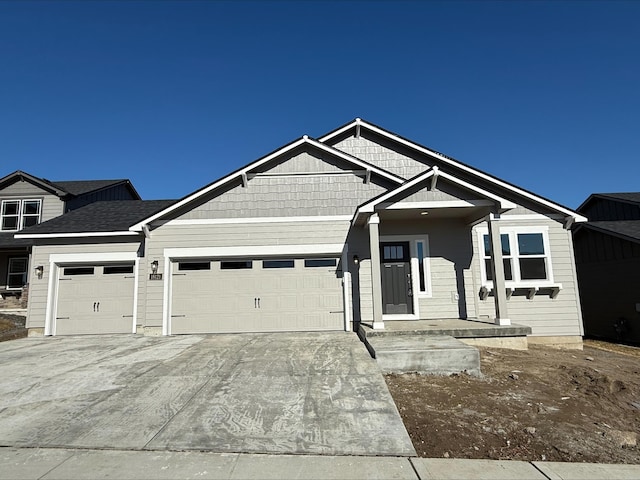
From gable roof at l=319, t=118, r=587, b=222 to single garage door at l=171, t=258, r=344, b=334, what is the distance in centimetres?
470

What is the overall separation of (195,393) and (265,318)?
491cm

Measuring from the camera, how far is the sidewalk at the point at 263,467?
3.07 metres

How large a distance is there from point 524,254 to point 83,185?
20.9 m

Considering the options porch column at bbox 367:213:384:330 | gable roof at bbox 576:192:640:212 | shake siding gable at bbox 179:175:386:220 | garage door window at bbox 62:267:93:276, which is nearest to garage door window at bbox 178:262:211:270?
shake siding gable at bbox 179:175:386:220

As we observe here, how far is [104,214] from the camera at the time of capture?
12.4 meters

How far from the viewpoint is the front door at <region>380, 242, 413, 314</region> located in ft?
32.4

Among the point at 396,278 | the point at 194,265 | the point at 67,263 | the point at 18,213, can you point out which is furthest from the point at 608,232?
the point at 18,213

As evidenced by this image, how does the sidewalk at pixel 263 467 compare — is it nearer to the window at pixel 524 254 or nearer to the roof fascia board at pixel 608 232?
the window at pixel 524 254

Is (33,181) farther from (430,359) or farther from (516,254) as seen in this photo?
(516,254)

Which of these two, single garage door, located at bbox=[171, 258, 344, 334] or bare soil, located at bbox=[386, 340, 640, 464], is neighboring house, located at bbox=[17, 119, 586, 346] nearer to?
single garage door, located at bbox=[171, 258, 344, 334]

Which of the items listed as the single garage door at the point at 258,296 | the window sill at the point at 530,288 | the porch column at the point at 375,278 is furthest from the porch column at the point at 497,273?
the single garage door at the point at 258,296

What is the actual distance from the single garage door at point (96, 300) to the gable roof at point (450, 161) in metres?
7.73

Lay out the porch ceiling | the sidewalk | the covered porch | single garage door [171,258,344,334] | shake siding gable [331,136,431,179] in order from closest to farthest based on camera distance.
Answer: the sidewalk → the porch ceiling → the covered porch → single garage door [171,258,344,334] → shake siding gable [331,136,431,179]

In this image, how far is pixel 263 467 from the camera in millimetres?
3213
